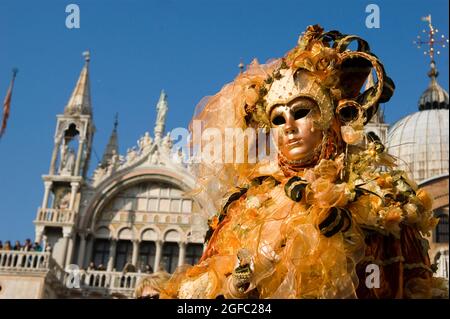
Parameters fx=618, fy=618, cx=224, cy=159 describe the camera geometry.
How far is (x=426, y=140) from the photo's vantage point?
27328mm

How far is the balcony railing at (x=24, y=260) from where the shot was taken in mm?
15867

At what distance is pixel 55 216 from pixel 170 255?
3805 mm

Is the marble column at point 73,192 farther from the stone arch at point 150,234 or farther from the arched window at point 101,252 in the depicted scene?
the stone arch at point 150,234

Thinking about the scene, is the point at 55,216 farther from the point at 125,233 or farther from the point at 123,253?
the point at 123,253

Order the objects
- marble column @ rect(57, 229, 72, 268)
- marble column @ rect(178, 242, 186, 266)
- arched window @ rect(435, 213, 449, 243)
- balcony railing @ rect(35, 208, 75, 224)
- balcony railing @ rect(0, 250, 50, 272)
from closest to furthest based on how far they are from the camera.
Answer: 1. balcony railing @ rect(0, 250, 50, 272)
2. marble column @ rect(57, 229, 72, 268)
3. balcony railing @ rect(35, 208, 75, 224)
4. marble column @ rect(178, 242, 186, 266)
5. arched window @ rect(435, 213, 449, 243)

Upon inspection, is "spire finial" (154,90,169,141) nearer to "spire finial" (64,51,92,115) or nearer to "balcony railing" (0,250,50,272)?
"spire finial" (64,51,92,115)

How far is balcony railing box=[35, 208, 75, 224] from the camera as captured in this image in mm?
19172

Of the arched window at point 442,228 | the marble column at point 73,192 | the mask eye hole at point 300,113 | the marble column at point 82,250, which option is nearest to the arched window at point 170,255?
the marble column at point 82,250

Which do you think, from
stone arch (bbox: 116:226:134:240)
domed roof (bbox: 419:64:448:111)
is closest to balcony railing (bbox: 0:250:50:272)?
stone arch (bbox: 116:226:134:240)

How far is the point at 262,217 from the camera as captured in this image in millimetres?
3082

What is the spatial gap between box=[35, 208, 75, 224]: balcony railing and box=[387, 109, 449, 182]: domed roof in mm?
13502

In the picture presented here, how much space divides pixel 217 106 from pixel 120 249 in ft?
55.3

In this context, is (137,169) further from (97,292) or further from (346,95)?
(346,95)
